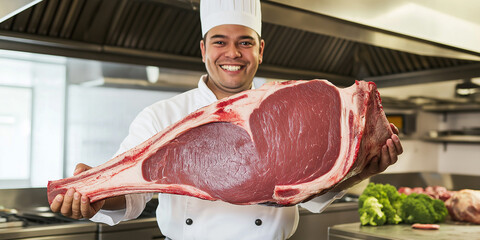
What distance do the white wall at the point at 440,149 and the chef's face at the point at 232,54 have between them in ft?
12.9

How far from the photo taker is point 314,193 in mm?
1116

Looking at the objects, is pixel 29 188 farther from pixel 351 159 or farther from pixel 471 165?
pixel 471 165

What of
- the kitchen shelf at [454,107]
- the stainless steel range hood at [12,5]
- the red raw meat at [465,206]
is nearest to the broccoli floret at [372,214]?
the red raw meat at [465,206]

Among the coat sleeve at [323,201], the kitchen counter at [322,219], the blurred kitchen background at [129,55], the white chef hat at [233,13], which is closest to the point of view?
the coat sleeve at [323,201]

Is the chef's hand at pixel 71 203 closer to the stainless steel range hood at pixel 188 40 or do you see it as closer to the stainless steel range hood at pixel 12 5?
the stainless steel range hood at pixel 12 5

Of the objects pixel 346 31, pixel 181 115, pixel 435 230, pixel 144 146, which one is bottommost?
pixel 435 230

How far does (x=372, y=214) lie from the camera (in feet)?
7.91

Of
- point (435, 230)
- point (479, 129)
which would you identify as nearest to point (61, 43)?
point (435, 230)

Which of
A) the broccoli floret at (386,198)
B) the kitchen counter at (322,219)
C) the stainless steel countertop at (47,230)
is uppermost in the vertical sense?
the broccoli floret at (386,198)

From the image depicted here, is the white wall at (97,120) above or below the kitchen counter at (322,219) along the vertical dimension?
above

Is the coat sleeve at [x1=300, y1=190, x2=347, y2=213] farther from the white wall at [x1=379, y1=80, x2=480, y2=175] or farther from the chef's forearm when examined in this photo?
the white wall at [x1=379, y1=80, x2=480, y2=175]

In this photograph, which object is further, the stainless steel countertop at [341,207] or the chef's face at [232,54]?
the stainless steel countertop at [341,207]

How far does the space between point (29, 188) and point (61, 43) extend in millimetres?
904

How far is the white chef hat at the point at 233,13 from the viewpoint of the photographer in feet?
5.52
